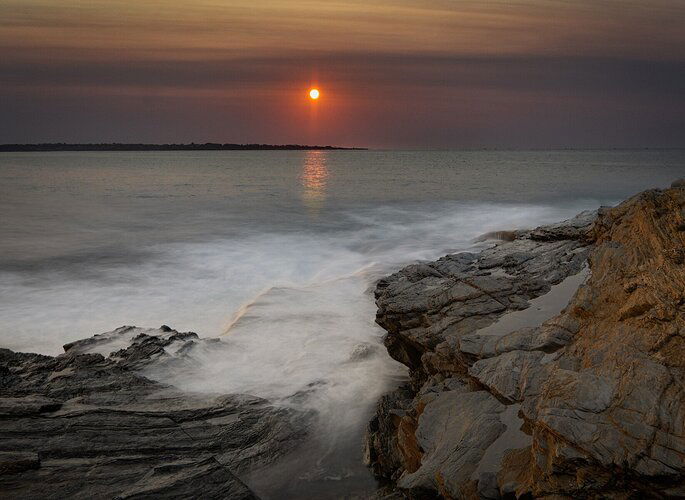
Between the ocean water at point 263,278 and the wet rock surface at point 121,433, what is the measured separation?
2.04ft

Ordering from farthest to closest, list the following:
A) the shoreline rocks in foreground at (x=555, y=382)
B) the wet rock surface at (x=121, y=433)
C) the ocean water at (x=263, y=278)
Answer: the ocean water at (x=263, y=278)
the wet rock surface at (x=121, y=433)
the shoreline rocks in foreground at (x=555, y=382)

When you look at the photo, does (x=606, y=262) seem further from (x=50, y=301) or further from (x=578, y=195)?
(x=578, y=195)

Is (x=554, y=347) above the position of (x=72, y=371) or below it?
above

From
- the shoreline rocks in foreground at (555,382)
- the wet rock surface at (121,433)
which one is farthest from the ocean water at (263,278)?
the shoreline rocks in foreground at (555,382)

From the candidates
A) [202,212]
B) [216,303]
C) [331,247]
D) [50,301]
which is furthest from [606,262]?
[202,212]

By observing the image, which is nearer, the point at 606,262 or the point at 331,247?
the point at 606,262

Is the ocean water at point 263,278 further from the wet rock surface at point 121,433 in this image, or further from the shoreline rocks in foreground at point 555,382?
the shoreline rocks in foreground at point 555,382

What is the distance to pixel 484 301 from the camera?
8664 mm

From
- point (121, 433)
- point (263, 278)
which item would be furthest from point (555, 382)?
point (263, 278)

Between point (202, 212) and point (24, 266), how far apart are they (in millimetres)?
17357

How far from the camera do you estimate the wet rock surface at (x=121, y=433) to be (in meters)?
6.60

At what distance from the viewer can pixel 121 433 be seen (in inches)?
300

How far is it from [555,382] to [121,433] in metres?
5.58

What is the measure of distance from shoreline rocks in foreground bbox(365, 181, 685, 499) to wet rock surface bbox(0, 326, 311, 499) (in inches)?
70.8
